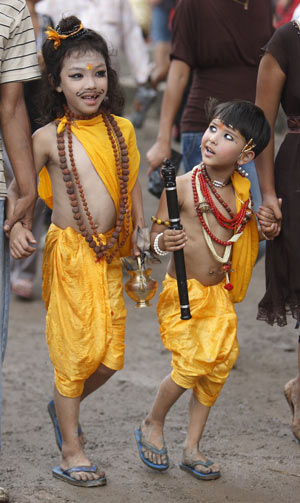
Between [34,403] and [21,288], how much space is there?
1.74 metres

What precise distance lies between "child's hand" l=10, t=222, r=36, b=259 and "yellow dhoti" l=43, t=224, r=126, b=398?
23cm

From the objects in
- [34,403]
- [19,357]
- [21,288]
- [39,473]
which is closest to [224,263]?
[39,473]

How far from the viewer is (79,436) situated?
12.5 feet

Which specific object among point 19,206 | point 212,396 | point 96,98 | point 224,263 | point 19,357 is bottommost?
point 19,357

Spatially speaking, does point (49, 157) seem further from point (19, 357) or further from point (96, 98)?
point (19, 357)

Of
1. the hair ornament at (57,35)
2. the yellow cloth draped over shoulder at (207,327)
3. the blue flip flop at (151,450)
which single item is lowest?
the blue flip flop at (151,450)

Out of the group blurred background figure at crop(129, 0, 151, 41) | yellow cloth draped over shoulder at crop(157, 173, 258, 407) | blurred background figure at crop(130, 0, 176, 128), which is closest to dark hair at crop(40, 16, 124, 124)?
yellow cloth draped over shoulder at crop(157, 173, 258, 407)

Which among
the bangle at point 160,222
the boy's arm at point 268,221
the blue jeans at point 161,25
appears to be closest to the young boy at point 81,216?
the bangle at point 160,222

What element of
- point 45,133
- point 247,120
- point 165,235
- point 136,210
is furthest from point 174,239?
point 45,133

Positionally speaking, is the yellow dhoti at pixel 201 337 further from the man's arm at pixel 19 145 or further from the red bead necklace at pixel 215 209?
the man's arm at pixel 19 145

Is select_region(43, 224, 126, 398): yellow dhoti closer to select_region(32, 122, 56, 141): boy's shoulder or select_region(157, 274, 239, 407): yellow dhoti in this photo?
select_region(157, 274, 239, 407): yellow dhoti

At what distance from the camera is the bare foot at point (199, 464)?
3.72 m

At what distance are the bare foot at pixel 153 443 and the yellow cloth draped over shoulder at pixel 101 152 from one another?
2.60ft

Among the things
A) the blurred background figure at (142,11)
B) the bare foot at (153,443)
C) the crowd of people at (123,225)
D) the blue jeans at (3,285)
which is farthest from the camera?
the blurred background figure at (142,11)
